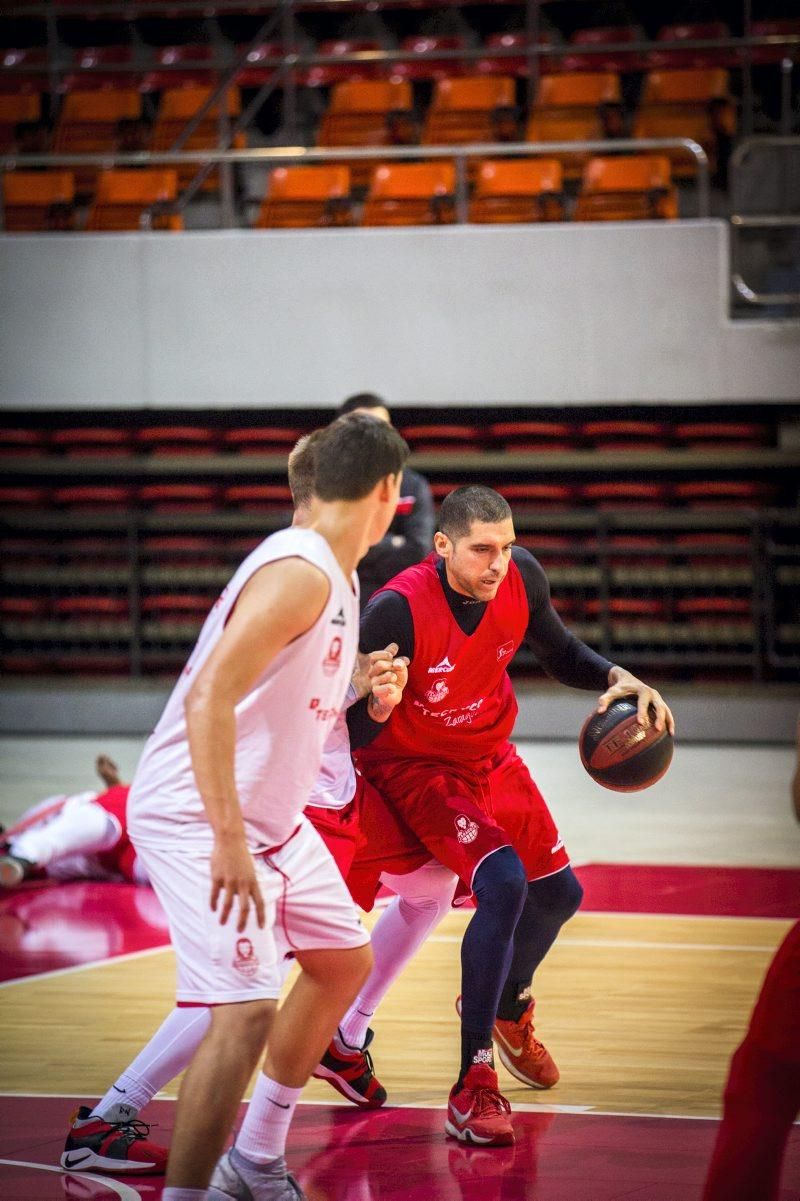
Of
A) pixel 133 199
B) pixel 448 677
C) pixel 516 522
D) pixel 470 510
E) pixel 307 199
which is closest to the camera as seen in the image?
pixel 470 510

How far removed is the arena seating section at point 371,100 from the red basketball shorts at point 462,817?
26.0ft

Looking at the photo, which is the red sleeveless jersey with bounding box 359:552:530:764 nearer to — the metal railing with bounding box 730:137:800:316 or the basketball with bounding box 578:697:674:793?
the basketball with bounding box 578:697:674:793

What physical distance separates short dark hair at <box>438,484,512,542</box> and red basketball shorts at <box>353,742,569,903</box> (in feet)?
2.02

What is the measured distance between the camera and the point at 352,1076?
4.45 meters

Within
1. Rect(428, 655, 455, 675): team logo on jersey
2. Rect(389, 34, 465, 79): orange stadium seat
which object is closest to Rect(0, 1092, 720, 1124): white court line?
Rect(428, 655, 455, 675): team logo on jersey

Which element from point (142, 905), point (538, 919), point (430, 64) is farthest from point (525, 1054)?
point (430, 64)

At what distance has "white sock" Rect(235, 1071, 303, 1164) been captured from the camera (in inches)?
137

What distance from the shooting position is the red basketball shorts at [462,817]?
14.5 feet

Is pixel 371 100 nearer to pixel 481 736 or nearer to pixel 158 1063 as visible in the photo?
pixel 481 736

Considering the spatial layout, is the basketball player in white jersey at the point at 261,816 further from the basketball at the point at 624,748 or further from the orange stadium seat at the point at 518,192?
the orange stadium seat at the point at 518,192

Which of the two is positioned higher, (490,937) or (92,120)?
(92,120)

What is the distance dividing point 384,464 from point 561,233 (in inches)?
344

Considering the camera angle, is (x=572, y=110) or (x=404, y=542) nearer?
(x=404, y=542)

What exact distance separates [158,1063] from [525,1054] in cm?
108
